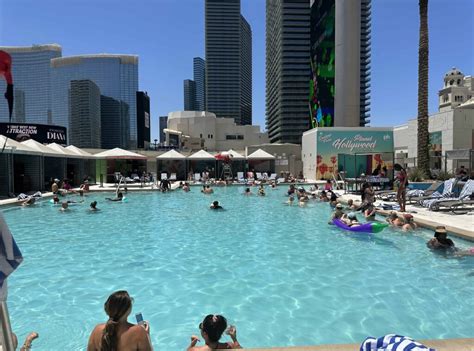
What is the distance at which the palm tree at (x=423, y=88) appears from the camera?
61.6ft

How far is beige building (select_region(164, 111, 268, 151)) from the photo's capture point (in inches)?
2643

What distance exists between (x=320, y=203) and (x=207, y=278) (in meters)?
11.3

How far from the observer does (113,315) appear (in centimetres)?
246

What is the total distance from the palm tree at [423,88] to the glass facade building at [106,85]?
3976 inches

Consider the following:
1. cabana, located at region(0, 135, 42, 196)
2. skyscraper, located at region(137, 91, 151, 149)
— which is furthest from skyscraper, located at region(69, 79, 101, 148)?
cabana, located at region(0, 135, 42, 196)

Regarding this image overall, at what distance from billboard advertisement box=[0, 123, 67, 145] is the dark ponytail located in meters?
31.8

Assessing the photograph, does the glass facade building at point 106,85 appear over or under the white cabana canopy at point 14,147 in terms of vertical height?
over

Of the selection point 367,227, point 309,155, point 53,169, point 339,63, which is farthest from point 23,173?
point 339,63

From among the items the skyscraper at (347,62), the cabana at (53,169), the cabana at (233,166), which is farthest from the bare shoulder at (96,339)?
the skyscraper at (347,62)

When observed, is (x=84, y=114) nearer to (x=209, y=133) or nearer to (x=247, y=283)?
(x=209, y=133)

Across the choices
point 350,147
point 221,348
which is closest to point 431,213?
point 221,348

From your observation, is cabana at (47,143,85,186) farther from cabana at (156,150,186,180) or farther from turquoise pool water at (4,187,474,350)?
turquoise pool water at (4,187,474,350)

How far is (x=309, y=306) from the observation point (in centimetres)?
499

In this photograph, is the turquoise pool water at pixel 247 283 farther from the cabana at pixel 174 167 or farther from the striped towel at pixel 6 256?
the cabana at pixel 174 167
